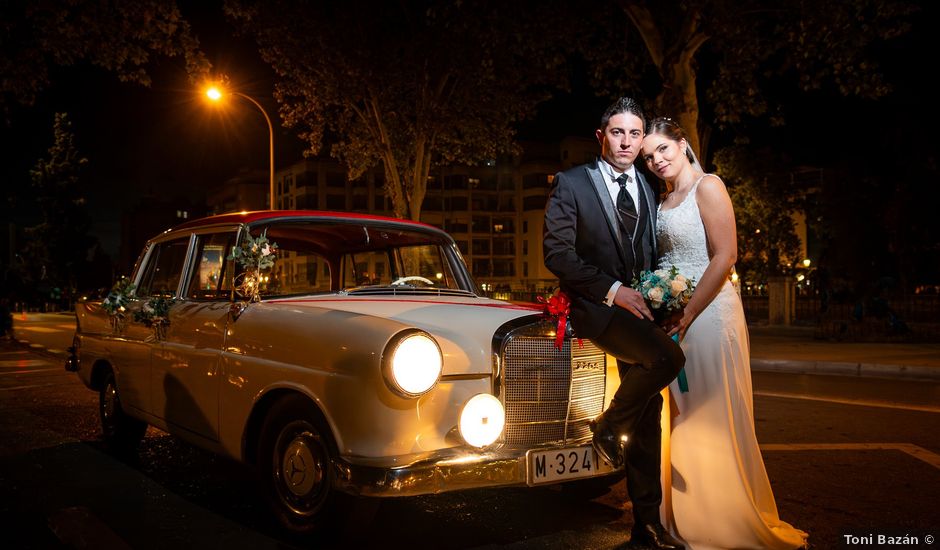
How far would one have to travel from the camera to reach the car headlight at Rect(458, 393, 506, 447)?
3.48 meters

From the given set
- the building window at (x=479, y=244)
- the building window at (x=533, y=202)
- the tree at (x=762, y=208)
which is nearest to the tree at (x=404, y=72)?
the tree at (x=762, y=208)

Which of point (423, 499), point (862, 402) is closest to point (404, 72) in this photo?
point (862, 402)

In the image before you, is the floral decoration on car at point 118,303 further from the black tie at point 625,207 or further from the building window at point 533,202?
the building window at point 533,202

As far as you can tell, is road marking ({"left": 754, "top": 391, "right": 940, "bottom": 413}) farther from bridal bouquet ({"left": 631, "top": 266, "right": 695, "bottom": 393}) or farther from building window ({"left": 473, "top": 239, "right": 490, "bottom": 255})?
building window ({"left": 473, "top": 239, "right": 490, "bottom": 255})

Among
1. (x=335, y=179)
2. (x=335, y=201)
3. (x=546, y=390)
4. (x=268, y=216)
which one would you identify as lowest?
(x=546, y=390)

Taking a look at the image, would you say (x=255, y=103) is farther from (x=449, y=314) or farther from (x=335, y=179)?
(x=335, y=179)

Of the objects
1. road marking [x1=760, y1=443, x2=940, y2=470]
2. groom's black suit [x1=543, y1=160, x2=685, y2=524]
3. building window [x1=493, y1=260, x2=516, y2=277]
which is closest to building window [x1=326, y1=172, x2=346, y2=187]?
building window [x1=493, y1=260, x2=516, y2=277]

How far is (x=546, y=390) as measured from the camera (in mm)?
3764

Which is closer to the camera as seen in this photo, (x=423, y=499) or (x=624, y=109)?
(x=624, y=109)

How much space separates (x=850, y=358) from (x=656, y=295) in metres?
11.4

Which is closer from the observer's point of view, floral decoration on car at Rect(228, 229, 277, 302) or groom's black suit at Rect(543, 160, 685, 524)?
groom's black suit at Rect(543, 160, 685, 524)

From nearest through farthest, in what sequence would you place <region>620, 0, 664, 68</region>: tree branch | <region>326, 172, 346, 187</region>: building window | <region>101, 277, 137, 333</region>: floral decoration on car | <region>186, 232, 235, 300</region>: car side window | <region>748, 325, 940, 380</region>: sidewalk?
<region>186, 232, 235, 300</region>: car side window < <region>101, 277, 137, 333</region>: floral decoration on car < <region>748, 325, 940, 380</region>: sidewalk < <region>620, 0, 664, 68</region>: tree branch < <region>326, 172, 346, 187</region>: building window

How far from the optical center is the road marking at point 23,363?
1262cm

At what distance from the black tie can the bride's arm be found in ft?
1.04
